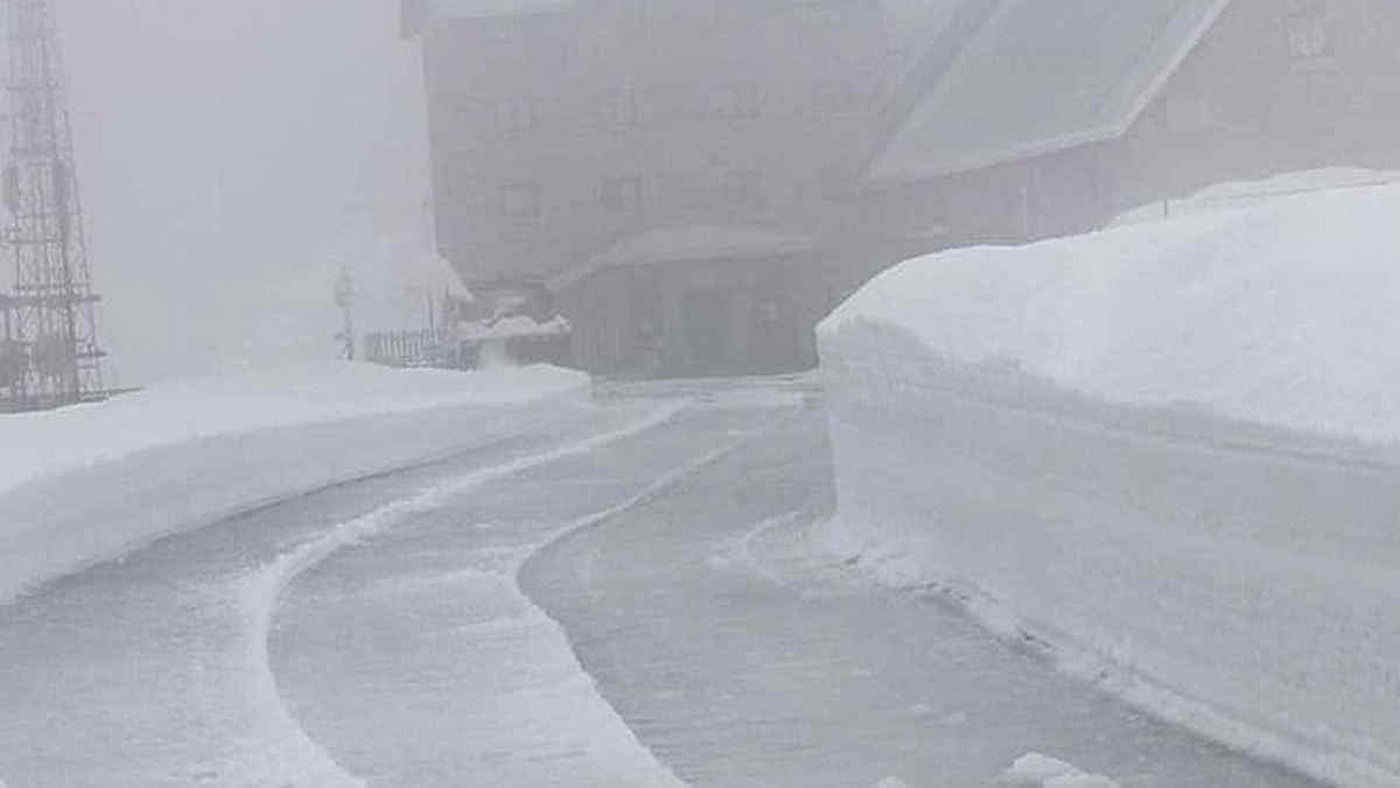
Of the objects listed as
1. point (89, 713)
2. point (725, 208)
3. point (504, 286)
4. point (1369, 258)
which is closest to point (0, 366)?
point (504, 286)

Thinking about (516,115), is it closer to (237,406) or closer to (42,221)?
(42,221)

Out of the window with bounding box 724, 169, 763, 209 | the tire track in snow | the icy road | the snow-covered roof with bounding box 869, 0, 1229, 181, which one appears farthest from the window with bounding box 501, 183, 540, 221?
the icy road

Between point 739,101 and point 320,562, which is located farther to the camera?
point 739,101

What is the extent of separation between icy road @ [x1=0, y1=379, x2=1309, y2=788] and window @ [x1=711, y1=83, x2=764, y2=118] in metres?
40.9

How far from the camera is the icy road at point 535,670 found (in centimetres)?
1005

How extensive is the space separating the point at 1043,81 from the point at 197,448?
3078cm

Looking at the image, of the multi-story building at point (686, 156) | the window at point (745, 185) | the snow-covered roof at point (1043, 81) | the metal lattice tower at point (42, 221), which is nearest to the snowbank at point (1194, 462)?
the snow-covered roof at point (1043, 81)

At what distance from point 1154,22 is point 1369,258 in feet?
123

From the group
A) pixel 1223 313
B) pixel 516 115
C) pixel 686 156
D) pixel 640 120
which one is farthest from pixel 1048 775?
pixel 516 115

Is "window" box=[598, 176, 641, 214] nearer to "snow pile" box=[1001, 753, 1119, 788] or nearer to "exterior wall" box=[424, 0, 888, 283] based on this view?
"exterior wall" box=[424, 0, 888, 283]

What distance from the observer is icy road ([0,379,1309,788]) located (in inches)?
396

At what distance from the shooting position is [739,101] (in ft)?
203

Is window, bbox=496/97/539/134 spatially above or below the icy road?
above

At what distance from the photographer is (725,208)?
6169 cm
